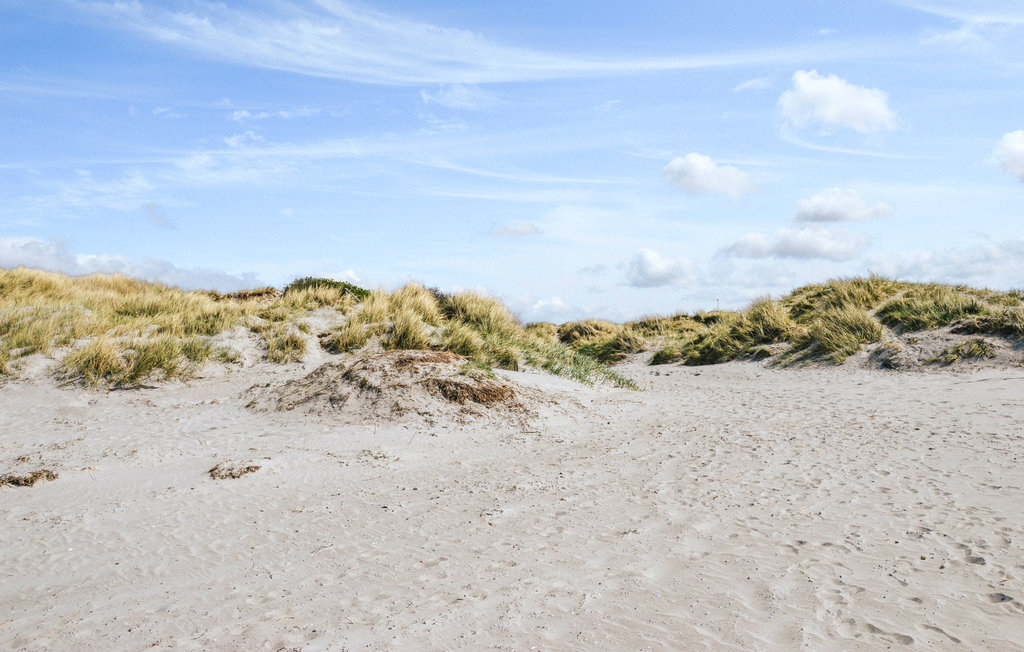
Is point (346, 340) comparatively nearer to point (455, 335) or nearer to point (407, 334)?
point (407, 334)

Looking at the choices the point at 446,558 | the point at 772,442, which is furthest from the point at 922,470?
the point at 446,558

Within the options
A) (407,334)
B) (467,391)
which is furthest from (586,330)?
(467,391)

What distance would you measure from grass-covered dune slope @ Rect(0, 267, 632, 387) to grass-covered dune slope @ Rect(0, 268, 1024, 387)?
0.10 ft

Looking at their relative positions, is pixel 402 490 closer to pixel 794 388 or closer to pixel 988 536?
pixel 988 536

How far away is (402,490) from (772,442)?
15.1ft

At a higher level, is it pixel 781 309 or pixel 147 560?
pixel 781 309

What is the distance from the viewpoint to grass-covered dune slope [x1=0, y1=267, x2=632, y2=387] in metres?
11.3

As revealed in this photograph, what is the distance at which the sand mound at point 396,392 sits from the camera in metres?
9.08

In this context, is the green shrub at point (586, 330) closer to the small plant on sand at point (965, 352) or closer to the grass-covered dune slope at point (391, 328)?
the grass-covered dune slope at point (391, 328)

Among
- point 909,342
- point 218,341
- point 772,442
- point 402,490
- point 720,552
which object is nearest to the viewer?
point 720,552

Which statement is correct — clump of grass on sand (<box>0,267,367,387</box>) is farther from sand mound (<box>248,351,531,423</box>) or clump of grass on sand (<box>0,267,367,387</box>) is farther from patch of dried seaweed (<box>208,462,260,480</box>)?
patch of dried seaweed (<box>208,462,260,480</box>)

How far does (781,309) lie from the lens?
61.5 ft

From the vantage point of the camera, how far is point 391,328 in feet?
44.1

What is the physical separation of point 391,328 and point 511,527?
8.67 m
